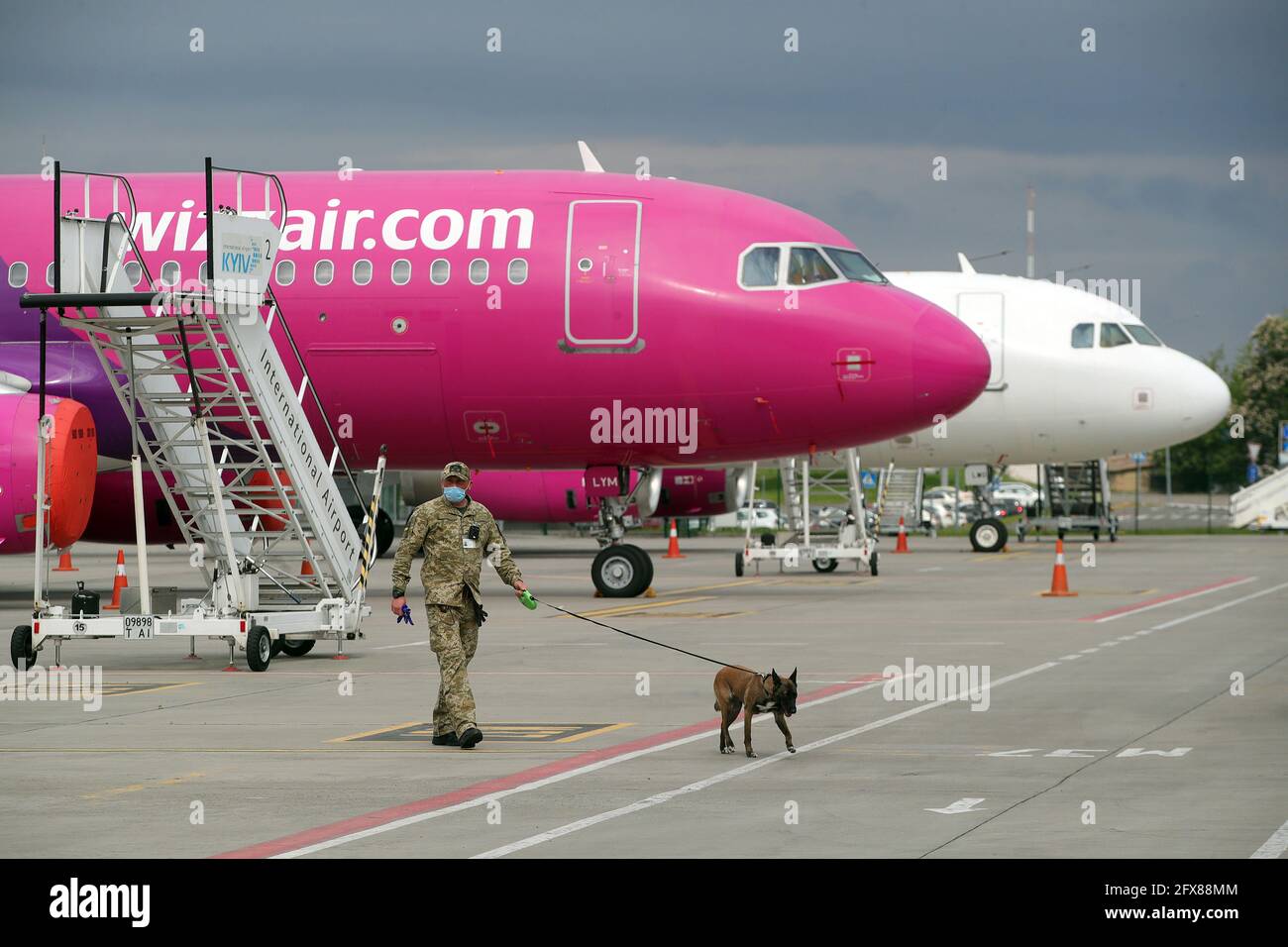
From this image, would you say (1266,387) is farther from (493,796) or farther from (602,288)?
(493,796)

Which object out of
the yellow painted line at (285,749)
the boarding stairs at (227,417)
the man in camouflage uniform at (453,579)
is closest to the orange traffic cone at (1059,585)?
the boarding stairs at (227,417)

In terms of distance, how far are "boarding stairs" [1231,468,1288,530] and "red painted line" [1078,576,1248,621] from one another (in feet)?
98.2

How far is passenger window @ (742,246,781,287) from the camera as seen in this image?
81.6 feet

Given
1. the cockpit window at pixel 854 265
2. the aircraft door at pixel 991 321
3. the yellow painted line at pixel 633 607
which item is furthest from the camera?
the aircraft door at pixel 991 321

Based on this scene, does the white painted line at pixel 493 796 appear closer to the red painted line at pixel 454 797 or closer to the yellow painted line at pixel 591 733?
the red painted line at pixel 454 797

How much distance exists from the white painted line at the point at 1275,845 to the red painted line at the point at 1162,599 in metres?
14.0

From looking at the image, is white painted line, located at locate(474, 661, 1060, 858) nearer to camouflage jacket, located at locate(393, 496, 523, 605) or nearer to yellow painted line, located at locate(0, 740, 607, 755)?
yellow painted line, located at locate(0, 740, 607, 755)

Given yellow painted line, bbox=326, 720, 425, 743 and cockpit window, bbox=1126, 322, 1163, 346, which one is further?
cockpit window, bbox=1126, 322, 1163, 346

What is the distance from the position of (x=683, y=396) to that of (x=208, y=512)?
7951mm

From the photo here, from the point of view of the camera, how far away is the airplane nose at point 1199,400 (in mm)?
39906

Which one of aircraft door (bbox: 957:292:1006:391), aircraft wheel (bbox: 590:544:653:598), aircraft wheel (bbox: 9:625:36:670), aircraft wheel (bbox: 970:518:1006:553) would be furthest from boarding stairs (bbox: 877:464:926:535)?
aircraft wheel (bbox: 9:625:36:670)

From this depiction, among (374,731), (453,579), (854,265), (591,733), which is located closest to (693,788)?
(591,733)

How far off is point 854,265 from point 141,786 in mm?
16474

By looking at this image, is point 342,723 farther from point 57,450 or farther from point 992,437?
point 992,437
